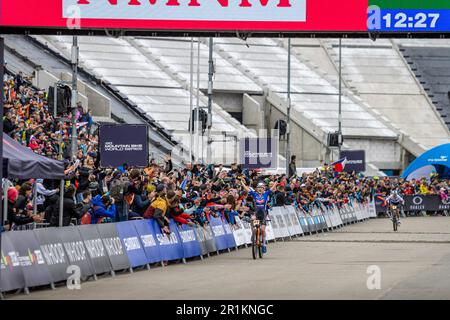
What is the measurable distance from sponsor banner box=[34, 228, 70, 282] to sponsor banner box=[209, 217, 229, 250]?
10.1 meters

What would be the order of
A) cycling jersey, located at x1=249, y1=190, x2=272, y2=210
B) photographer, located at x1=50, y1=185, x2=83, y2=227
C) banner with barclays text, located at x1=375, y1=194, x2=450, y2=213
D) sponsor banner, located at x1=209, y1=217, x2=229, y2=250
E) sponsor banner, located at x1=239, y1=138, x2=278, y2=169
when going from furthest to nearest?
banner with barclays text, located at x1=375, y1=194, x2=450, y2=213
sponsor banner, located at x1=239, y1=138, x2=278, y2=169
sponsor banner, located at x1=209, y1=217, x2=229, y2=250
cycling jersey, located at x1=249, y1=190, x2=272, y2=210
photographer, located at x1=50, y1=185, x2=83, y2=227

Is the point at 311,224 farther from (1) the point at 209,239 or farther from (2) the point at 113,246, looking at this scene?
(2) the point at 113,246

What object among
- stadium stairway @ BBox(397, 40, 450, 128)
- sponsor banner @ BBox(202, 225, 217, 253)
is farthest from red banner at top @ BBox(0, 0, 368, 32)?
stadium stairway @ BBox(397, 40, 450, 128)

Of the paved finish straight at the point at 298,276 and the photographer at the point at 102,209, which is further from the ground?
the photographer at the point at 102,209

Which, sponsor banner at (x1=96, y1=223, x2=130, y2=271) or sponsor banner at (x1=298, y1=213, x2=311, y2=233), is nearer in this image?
sponsor banner at (x1=96, y1=223, x2=130, y2=271)

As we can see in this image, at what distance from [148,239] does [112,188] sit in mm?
1316

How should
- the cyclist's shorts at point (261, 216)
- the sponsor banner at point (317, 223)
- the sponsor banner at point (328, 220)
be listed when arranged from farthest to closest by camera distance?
the sponsor banner at point (328, 220)
the sponsor banner at point (317, 223)
the cyclist's shorts at point (261, 216)

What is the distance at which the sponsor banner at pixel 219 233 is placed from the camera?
104 ft

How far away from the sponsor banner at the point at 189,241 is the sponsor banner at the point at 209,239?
3.19 feet

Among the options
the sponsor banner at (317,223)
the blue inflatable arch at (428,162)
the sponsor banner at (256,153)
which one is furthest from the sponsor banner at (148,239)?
the blue inflatable arch at (428,162)

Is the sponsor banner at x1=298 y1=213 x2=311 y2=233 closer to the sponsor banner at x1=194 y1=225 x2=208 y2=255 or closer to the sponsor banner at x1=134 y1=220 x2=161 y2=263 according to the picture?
the sponsor banner at x1=194 y1=225 x2=208 y2=255

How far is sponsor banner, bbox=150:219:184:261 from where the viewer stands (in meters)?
26.8

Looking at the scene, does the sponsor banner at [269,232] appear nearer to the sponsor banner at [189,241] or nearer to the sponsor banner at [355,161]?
the sponsor banner at [189,241]

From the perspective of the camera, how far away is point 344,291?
802 inches
